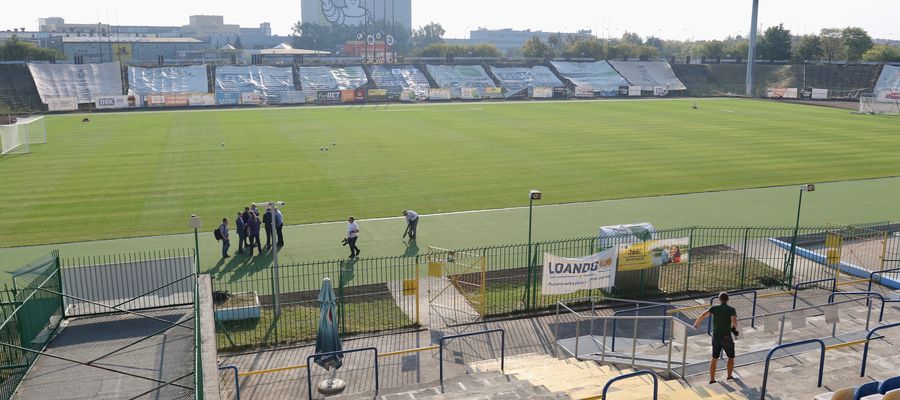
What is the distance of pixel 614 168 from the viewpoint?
123 feet

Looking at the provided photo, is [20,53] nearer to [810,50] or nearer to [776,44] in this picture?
[776,44]

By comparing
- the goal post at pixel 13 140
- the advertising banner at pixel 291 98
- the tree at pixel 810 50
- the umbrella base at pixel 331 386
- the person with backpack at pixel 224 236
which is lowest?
the umbrella base at pixel 331 386

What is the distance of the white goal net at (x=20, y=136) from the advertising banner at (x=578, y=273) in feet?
119

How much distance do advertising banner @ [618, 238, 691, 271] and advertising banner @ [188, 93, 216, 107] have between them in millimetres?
63805

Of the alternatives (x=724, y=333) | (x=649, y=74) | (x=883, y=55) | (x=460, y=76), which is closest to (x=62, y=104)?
(x=460, y=76)

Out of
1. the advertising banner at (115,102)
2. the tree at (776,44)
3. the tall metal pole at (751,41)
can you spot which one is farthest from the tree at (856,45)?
the advertising banner at (115,102)

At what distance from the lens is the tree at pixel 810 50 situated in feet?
362

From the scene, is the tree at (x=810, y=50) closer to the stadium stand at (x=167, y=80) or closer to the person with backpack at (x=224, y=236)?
the stadium stand at (x=167, y=80)

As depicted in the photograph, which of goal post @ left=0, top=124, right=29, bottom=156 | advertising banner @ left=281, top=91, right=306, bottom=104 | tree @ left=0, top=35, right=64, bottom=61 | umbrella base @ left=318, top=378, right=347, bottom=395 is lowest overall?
umbrella base @ left=318, top=378, right=347, bottom=395

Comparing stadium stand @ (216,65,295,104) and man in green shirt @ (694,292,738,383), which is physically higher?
stadium stand @ (216,65,295,104)

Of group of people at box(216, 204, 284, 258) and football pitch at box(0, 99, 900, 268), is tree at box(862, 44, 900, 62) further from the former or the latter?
group of people at box(216, 204, 284, 258)

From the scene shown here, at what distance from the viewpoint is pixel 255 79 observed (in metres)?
89.8

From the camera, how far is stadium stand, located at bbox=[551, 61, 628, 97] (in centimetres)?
9256

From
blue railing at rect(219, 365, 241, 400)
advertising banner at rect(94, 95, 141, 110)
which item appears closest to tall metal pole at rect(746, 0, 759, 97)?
advertising banner at rect(94, 95, 141, 110)
